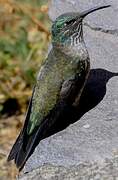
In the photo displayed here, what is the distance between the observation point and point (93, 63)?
13.3ft

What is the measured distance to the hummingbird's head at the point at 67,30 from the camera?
3529 millimetres

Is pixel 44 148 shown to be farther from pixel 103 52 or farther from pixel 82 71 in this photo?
pixel 103 52

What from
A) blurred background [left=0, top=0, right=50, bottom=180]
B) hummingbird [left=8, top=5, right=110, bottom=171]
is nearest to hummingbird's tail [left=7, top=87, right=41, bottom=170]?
hummingbird [left=8, top=5, right=110, bottom=171]

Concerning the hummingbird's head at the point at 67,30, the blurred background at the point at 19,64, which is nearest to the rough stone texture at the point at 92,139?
the hummingbird's head at the point at 67,30

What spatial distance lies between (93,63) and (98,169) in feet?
3.30

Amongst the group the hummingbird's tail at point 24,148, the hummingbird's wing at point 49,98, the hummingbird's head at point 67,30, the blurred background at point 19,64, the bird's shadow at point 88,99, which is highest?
the hummingbird's head at point 67,30

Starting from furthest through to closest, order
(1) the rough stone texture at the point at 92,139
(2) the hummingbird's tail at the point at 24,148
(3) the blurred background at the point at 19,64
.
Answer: (3) the blurred background at the point at 19,64, (2) the hummingbird's tail at the point at 24,148, (1) the rough stone texture at the point at 92,139

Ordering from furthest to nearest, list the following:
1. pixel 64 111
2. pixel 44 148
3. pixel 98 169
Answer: pixel 64 111, pixel 44 148, pixel 98 169

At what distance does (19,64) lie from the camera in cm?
586

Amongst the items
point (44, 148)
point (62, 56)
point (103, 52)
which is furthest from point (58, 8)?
point (44, 148)

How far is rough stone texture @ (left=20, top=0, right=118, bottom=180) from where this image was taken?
3.20m

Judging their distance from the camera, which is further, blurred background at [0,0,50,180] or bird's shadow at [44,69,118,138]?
blurred background at [0,0,50,180]

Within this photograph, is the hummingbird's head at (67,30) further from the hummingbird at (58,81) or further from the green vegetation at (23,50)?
the green vegetation at (23,50)

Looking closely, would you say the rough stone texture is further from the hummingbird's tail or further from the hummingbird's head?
the hummingbird's head
